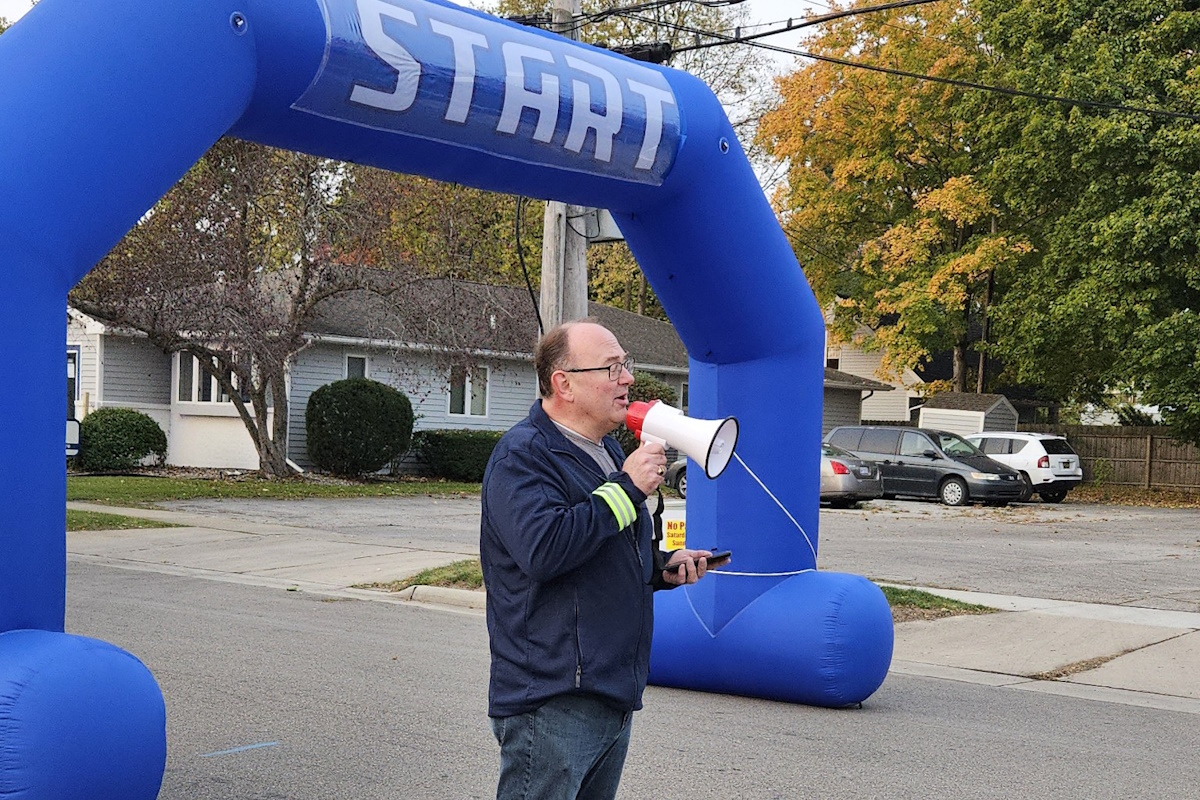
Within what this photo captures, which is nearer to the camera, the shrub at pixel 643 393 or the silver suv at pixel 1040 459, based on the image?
the shrub at pixel 643 393

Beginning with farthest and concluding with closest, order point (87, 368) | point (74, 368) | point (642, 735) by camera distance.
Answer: point (74, 368) → point (87, 368) → point (642, 735)

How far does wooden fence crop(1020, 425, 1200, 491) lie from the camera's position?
35.5 m

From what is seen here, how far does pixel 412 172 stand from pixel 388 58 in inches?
31.4

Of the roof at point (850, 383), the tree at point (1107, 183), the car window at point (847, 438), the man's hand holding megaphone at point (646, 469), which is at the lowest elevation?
the car window at point (847, 438)

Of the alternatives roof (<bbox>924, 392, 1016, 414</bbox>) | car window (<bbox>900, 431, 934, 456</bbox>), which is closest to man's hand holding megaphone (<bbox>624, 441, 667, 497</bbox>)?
car window (<bbox>900, 431, 934, 456</bbox>)

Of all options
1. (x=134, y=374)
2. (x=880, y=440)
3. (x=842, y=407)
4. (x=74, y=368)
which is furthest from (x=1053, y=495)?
(x=74, y=368)

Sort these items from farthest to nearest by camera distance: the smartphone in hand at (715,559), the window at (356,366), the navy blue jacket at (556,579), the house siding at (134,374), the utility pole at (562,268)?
1. the window at (356,366)
2. the house siding at (134,374)
3. the utility pole at (562,268)
4. the smartphone in hand at (715,559)
5. the navy blue jacket at (556,579)

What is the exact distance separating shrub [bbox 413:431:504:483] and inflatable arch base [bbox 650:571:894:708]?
858 inches

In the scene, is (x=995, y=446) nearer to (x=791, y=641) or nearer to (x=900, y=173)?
(x=900, y=173)

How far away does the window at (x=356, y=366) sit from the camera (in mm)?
30422

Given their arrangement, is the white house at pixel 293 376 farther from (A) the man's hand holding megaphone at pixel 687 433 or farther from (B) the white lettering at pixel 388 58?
(A) the man's hand holding megaphone at pixel 687 433

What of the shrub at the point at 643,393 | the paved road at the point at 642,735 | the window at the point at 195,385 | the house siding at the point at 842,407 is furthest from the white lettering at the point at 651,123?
the house siding at the point at 842,407

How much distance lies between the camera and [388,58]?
215 inches

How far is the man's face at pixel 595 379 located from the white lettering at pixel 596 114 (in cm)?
275
